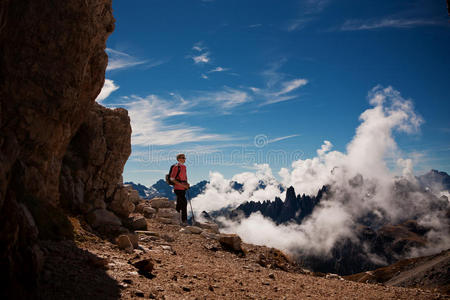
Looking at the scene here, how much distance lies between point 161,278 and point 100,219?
8140mm

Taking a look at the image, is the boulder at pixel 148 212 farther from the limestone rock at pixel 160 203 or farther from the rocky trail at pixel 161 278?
the rocky trail at pixel 161 278

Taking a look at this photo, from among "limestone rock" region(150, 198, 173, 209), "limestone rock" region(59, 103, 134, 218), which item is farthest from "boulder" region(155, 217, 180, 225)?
"limestone rock" region(150, 198, 173, 209)

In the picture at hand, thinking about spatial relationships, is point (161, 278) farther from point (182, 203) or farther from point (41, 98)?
point (182, 203)

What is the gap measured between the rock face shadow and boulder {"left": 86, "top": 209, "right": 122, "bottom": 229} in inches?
249

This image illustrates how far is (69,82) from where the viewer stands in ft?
41.1

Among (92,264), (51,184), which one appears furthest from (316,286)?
(51,184)

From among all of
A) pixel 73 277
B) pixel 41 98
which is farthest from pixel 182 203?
pixel 73 277

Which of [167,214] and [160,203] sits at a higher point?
[160,203]

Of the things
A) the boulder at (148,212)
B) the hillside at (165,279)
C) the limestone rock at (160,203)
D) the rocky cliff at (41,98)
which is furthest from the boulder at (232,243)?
the limestone rock at (160,203)

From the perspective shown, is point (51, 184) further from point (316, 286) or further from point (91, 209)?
point (316, 286)

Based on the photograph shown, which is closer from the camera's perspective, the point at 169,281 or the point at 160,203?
the point at 169,281

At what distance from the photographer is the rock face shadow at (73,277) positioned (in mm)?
6805

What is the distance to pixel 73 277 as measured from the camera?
25.0ft

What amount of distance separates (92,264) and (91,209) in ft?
29.7
